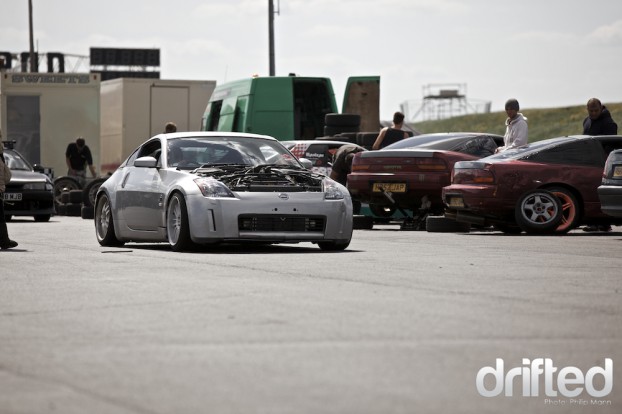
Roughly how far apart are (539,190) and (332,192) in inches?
187

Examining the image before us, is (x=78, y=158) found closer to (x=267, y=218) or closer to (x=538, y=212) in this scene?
(x=538, y=212)

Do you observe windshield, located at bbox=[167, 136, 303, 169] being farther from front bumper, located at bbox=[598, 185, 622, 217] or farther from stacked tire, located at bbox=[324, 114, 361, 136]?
stacked tire, located at bbox=[324, 114, 361, 136]

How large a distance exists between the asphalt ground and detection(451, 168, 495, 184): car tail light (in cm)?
552

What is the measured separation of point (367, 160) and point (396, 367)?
15.2 m

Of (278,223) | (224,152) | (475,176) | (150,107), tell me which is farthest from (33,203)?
(278,223)

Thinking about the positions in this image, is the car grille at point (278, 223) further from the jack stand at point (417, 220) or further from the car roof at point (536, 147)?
the jack stand at point (417, 220)

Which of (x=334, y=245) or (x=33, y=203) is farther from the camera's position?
(x=33, y=203)

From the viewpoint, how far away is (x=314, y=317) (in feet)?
28.1

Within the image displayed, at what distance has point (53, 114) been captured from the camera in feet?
116

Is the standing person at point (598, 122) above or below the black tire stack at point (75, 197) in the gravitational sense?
above

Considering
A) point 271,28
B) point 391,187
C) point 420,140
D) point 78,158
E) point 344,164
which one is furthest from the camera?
point 271,28

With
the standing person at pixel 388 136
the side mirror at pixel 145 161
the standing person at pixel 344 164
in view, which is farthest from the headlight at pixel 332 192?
the standing person at pixel 388 136

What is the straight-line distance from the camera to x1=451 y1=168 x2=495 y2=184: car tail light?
64.1 feet

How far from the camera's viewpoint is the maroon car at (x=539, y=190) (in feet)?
63.7
